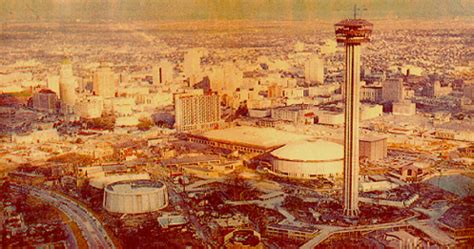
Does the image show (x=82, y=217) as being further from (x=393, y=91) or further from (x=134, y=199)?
(x=393, y=91)

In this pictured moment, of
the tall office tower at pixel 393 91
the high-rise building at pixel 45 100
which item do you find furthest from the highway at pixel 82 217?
the tall office tower at pixel 393 91

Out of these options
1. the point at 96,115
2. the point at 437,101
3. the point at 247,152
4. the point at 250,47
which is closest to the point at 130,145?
the point at 96,115

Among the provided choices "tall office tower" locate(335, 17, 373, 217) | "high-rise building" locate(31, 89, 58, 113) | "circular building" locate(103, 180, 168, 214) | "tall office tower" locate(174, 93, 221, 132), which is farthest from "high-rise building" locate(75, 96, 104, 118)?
"tall office tower" locate(335, 17, 373, 217)

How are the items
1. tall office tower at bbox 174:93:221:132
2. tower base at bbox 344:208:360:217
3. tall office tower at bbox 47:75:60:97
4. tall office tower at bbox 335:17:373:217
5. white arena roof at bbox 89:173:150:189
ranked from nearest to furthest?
tall office tower at bbox 335:17:373:217 → tower base at bbox 344:208:360:217 → white arena roof at bbox 89:173:150:189 → tall office tower at bbox 47:75:60:97 → tall office tower at bbox 174:93:221:132

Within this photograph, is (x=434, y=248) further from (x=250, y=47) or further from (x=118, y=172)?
(x=250, y=47)

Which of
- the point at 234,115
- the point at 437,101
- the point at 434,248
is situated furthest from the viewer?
the point at 437,101

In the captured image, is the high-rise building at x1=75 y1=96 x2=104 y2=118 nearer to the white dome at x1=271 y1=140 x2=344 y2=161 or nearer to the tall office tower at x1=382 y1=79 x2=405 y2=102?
the white dome at x1=271 y1=140 x2=344 y2=161
